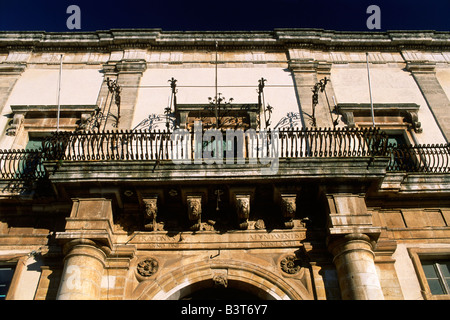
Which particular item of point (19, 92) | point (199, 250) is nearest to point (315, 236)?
point (199, 250)

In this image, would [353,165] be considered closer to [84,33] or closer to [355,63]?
[355,63]

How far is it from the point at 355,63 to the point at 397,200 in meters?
4.79

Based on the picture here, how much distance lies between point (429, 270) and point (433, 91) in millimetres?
5161

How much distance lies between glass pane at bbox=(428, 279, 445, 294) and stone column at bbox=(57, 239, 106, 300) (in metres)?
5.50

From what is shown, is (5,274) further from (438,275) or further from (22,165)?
(438,275)

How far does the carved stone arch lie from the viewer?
795 cm

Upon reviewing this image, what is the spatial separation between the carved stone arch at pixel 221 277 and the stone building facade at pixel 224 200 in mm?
20

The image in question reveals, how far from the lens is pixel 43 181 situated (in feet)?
29.8

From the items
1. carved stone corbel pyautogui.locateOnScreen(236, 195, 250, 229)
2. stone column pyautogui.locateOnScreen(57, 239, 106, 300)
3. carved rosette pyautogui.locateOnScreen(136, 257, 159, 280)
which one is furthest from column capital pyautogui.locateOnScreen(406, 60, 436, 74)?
stone column pyautogui.locateOnScreen(57, 239, 106, 300)

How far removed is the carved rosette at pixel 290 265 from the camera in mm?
8203

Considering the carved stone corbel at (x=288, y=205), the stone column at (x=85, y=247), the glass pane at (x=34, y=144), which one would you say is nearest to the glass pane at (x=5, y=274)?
the stone column at (x=85, y=247)

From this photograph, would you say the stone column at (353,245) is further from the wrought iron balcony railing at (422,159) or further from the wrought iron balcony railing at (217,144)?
the wrought iron balcony railing at (422,159)

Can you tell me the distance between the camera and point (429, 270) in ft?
27.9

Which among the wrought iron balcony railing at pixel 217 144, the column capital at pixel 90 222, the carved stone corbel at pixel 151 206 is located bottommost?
the column capital at pixel 90 222
